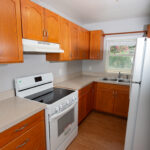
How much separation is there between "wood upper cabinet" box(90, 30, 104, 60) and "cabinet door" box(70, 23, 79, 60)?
72cm

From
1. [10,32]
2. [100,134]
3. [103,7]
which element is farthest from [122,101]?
[10,32]

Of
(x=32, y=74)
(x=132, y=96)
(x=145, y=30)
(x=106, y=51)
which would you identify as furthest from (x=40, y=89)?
(x=145, y=30)

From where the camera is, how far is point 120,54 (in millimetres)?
3053

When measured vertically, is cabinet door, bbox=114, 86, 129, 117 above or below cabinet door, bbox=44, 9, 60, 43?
below

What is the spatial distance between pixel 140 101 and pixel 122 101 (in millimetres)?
1458

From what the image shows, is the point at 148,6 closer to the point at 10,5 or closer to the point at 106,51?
the point at 106,51

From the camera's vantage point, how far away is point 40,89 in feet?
6.25

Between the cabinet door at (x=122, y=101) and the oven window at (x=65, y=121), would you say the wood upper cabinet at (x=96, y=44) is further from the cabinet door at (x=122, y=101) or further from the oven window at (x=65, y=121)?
the oven window at (x=65, y=121)

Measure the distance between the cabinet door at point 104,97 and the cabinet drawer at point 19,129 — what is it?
5.90 feet

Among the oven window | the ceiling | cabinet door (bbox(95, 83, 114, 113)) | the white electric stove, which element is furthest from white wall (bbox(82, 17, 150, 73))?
the oven window

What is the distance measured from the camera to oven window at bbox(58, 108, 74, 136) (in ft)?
5.28

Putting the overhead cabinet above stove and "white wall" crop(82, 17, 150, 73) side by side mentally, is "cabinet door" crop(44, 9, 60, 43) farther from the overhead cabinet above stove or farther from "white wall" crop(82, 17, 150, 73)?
"white wall" crop(82, 17, 150, 73)

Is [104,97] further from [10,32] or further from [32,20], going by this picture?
[10,32]

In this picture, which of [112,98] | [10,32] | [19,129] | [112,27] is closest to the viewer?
[19,129]
